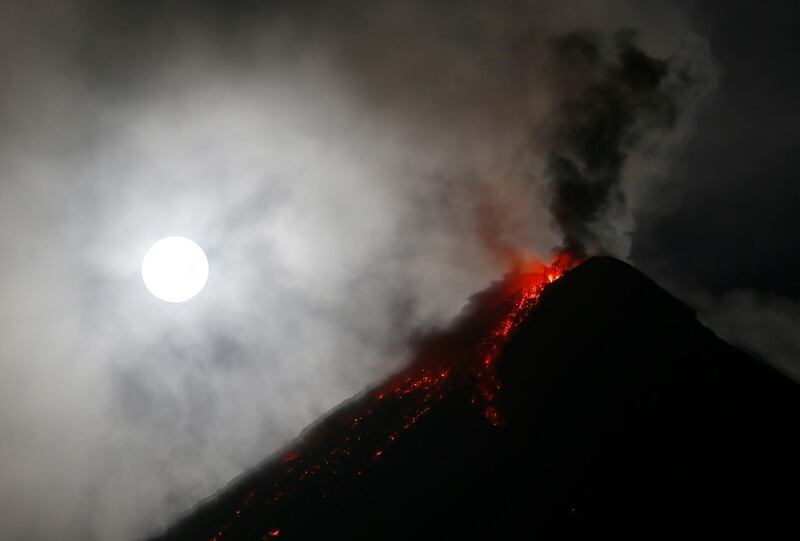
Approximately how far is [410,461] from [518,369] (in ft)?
46.3

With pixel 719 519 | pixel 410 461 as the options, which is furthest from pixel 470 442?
pixel 719 519

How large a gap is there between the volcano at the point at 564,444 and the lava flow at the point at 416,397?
0.23m

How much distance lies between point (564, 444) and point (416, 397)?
19.0 metres

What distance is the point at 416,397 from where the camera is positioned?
57.9 metres

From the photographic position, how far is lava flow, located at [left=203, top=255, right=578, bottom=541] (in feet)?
165

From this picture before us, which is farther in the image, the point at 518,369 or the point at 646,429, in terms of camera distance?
the point at 518,369

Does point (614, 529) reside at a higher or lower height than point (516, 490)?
lower

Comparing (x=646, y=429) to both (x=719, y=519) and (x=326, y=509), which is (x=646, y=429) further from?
(x=326, y=509)

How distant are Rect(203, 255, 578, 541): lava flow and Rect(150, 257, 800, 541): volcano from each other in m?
0.23

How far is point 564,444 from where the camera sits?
42.5m

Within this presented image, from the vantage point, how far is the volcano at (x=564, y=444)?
36344 millimetres

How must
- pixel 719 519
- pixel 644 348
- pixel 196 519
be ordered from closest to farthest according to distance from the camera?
pixel 719 519 < pixel 644 348 < pixel 196 519

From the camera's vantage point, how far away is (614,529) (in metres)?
34.5

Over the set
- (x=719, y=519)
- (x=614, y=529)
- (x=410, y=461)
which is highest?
(x=410, y=461)
